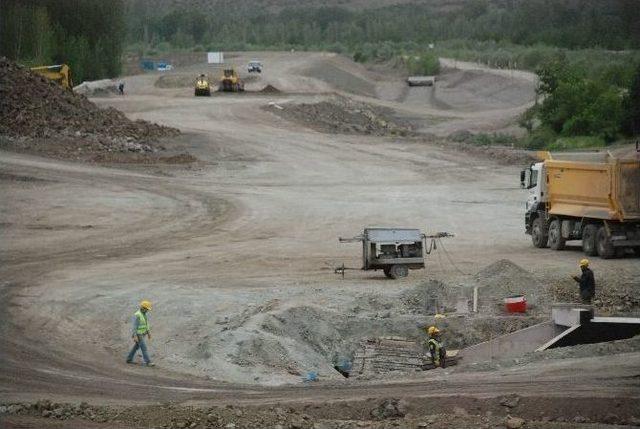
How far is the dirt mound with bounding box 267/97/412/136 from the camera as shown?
70250mm

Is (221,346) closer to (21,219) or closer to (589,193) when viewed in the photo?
(589,193)

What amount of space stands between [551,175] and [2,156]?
23.5 m

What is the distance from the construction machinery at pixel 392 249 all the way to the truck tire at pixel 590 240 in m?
5.12

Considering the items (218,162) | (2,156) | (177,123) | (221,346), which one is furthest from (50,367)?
(177,123)

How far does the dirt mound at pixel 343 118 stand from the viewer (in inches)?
2766

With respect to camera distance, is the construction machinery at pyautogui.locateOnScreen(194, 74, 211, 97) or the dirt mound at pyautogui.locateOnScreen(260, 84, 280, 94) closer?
the construction machinery at pyautogui.locateOnScreen(194, 74, 211, 97)

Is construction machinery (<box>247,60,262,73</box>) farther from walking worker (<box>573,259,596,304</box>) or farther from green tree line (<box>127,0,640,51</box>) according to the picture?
walking worker (<box>573,259,596,304</box>)

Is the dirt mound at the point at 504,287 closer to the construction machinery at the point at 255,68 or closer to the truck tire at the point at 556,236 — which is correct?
the truck tire at the point at 556,236

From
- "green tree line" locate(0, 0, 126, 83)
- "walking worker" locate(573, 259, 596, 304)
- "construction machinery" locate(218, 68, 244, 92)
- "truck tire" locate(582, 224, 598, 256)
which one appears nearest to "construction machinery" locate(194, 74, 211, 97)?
"construction machinery" locate(218, 68, 244, 92)

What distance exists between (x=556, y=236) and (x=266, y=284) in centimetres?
919

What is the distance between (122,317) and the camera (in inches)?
1040

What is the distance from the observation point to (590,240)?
3316cm

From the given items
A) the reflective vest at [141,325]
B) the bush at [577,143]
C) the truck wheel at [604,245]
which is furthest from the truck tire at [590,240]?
the bush at [577,143]

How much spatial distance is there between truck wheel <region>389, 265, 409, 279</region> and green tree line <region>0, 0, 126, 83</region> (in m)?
44.8
